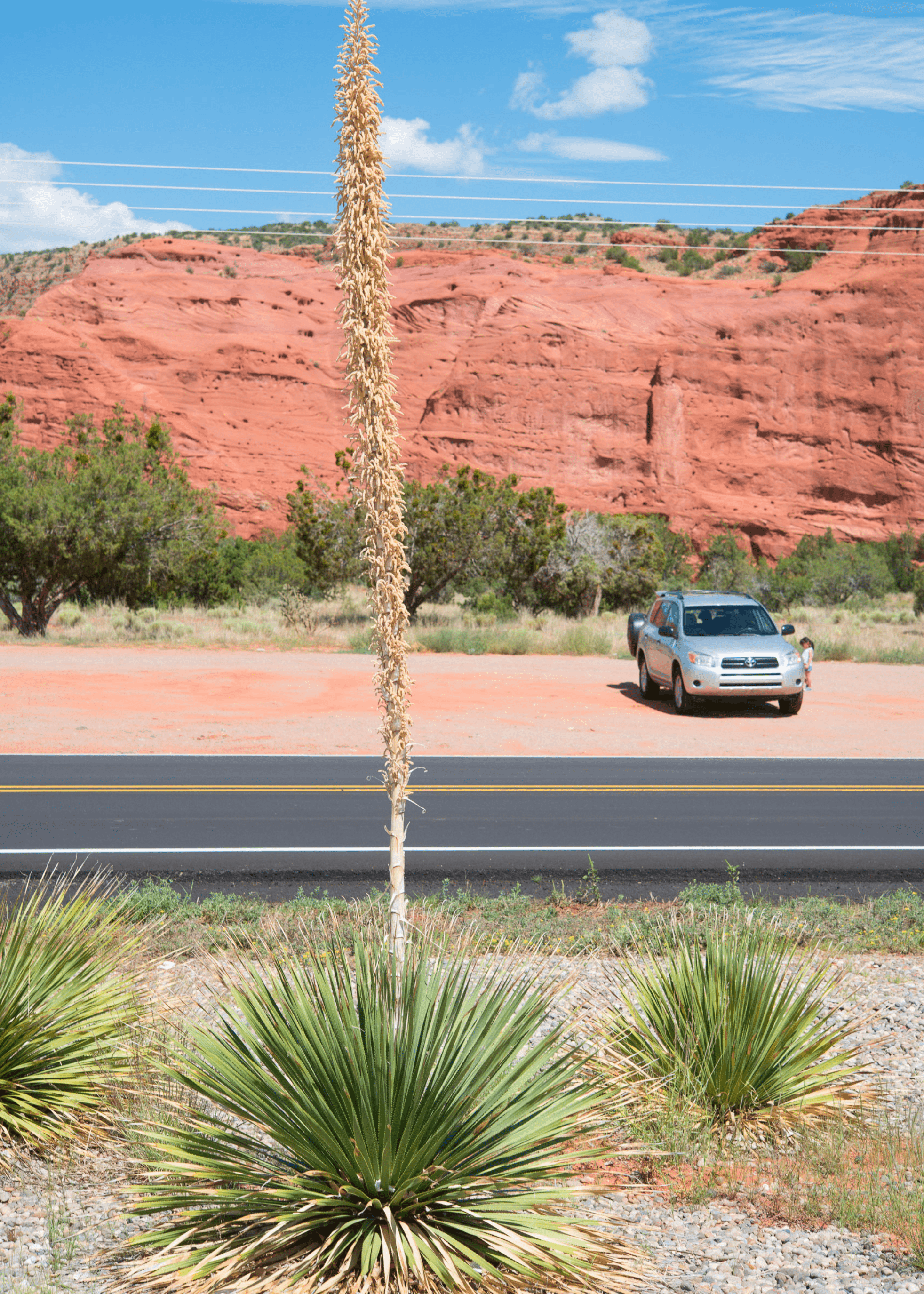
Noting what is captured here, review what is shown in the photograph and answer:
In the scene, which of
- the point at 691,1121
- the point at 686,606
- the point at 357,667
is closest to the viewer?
the point at 691,1121

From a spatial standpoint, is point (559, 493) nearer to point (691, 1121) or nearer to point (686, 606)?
point (686, 606)

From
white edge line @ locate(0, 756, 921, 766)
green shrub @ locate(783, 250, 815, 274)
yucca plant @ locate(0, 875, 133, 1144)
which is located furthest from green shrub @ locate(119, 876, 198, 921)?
green shrub @ locate(783, 250, 815, 274)

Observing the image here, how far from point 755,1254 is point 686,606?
15.4 metres

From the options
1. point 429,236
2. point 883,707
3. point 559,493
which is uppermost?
point 429,236

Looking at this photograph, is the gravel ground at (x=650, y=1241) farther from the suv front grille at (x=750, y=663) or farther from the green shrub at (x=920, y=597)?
the green shrub at (x=920, y=597)

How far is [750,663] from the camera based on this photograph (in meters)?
17.1

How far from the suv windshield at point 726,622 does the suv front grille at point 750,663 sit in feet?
1.68

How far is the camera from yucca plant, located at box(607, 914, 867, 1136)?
13.5ft

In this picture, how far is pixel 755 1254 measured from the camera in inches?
127

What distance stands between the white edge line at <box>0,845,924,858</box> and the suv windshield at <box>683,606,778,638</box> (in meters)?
8.18

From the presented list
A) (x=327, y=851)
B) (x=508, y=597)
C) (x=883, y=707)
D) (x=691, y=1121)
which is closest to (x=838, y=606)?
(x=508, y=597)

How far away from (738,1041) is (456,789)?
8246 millimetres

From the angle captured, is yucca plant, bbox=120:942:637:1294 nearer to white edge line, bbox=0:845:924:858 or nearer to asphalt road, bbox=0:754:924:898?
Answer: asphalt road, bbox=0:754:924:898

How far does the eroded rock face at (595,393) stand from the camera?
56.5 metres
